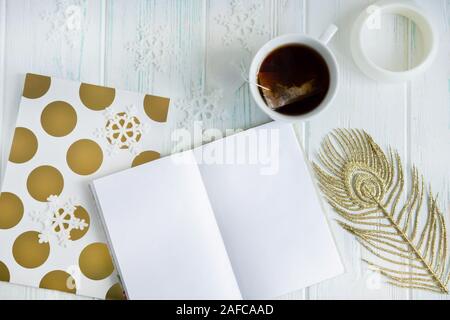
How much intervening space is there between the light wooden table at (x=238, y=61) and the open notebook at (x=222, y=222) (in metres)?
0.04

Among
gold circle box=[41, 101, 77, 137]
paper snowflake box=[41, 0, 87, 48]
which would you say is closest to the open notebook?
gold circle box=[41, 101, 77, 137]

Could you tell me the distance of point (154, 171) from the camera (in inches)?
31.2

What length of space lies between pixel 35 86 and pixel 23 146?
0.10m

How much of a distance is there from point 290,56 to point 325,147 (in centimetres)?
16

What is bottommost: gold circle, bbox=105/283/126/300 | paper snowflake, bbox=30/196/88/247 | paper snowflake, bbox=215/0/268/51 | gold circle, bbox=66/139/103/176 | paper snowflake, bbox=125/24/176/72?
gold circle, bbox=105/283/126/300

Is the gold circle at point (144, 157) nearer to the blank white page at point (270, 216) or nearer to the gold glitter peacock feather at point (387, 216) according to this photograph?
the blank white page at point (270, 216)

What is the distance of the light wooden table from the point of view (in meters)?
0.81

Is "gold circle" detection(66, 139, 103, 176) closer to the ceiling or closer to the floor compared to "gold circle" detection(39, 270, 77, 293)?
closer to the ceiling

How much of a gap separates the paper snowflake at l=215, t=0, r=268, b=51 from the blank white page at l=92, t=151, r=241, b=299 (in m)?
0.20

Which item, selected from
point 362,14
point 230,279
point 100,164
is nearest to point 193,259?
point 230,279

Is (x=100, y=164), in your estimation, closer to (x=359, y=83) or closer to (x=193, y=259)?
(x=193, y=259)

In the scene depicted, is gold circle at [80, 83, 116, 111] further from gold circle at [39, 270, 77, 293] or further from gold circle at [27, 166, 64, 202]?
gold circle at [39, 270, 77, 293]

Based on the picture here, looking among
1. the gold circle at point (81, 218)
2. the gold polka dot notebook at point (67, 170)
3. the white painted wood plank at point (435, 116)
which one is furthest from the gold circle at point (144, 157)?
the white painted wood plank at point (435, 116)

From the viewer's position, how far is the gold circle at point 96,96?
0.81 metres
